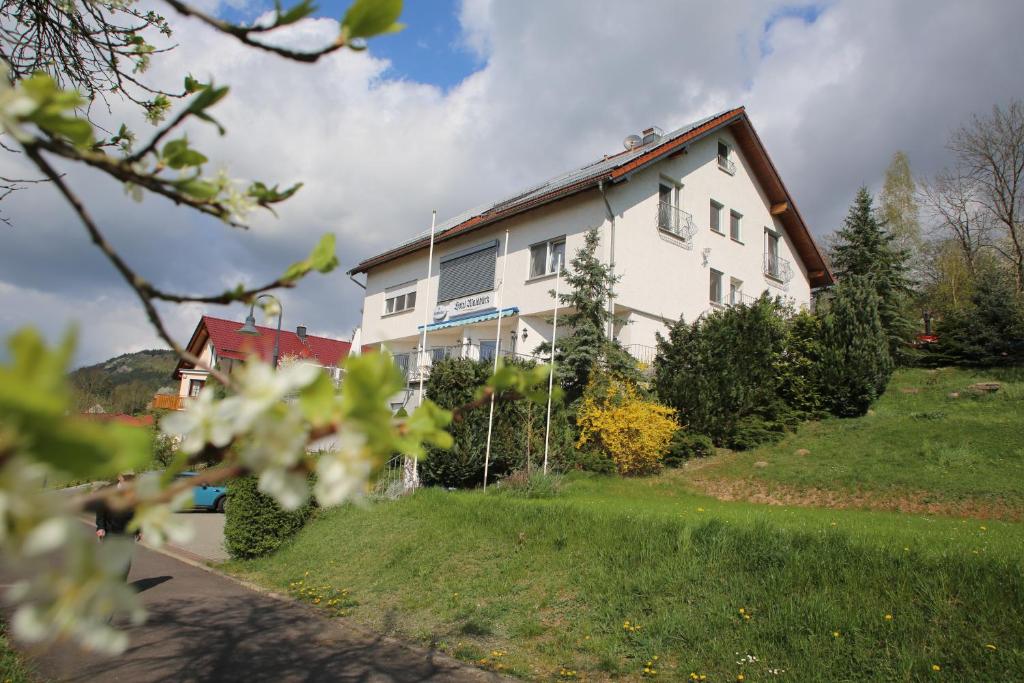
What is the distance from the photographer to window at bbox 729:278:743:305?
2364 cm

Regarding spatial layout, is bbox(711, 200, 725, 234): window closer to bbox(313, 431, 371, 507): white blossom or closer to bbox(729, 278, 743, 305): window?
bbox(729, 278, 743, 305): window

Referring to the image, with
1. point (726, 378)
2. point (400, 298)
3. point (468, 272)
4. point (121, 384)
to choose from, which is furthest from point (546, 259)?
point (121, 384)

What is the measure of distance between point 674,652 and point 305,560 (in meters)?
7.03

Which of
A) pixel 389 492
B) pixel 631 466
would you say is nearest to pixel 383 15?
pixel 389 492

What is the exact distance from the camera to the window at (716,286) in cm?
2292

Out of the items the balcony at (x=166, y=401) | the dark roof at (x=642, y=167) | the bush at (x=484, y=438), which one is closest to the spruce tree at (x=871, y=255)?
the dark roof at (x=642, y=167)

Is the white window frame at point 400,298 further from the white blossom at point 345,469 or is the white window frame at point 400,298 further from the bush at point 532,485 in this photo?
the white blossom at point 345,469

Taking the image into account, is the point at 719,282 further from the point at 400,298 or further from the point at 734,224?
the point at 400,298

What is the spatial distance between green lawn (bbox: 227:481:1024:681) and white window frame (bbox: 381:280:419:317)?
1697 centimetres

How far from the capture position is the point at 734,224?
79.0ft

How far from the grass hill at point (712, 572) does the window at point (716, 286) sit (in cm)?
1043

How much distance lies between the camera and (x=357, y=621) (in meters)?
7.85

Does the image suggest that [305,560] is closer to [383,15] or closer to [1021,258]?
[383,15]

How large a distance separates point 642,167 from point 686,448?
906cm
